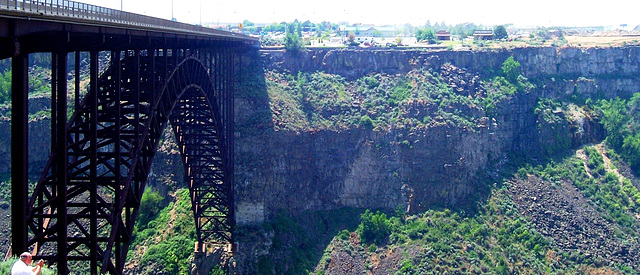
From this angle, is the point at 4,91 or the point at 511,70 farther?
the point at 511,70

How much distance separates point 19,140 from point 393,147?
62.8m

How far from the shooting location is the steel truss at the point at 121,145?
2630cm

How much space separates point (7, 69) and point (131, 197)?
211 ft

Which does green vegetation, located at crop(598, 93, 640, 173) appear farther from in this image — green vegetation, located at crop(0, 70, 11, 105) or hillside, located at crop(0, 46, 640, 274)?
green vegetation, located at crop(0, 70, 11, 105)

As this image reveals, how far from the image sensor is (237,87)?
82312mm

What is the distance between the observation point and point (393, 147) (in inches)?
3278

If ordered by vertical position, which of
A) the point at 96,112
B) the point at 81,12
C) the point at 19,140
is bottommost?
the point at 19,140

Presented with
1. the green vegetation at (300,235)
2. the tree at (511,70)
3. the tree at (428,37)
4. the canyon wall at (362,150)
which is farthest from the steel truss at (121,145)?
the tree at (428,37)

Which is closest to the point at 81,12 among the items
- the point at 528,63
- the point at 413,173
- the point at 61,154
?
the point at 61,154

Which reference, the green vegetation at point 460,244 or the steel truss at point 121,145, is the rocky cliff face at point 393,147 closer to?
the green vegetation at point 460,244

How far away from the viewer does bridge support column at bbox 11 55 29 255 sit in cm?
2212

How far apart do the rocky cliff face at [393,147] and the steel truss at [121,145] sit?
822 centimetres

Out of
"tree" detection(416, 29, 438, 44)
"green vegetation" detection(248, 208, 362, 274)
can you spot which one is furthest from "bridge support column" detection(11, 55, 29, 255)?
"tree" detection(416, 29, 438, 44)

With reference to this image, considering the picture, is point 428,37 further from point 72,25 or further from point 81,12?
point 72,25
